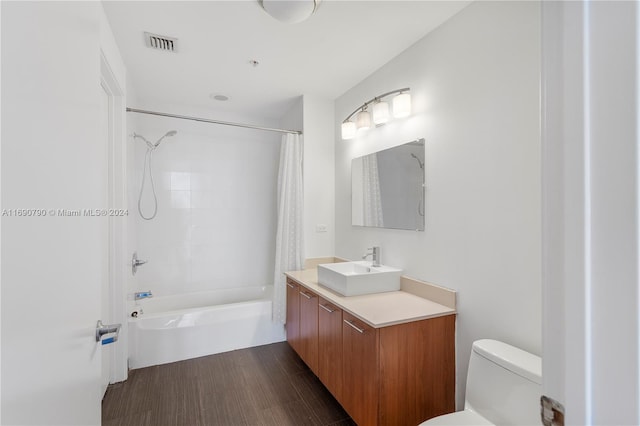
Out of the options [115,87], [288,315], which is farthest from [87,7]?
[288,315]

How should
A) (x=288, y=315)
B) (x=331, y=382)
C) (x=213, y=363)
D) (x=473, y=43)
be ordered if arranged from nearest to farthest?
(x=473, y=43) < (x=331, y=382) < (x=213, y=363) < (x=288, y=315)

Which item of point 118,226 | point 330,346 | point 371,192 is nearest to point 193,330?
point 118,226

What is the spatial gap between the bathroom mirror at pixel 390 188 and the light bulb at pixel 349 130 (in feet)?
0.73

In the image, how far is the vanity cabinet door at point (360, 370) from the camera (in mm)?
1514

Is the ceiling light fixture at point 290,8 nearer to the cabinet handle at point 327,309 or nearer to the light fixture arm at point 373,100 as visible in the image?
the light fixture arm at point 373,100

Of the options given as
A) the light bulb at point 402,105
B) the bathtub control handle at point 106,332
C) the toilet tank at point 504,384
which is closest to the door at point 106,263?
the bathtub control handle at point 106,332

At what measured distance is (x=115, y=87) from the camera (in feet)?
7.01

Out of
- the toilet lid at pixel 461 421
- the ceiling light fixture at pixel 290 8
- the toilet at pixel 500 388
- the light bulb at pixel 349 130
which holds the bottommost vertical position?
the toilet lid at pixel 461 421

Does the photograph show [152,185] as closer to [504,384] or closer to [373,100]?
[373,100]

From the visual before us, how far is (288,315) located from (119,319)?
53.7 inches

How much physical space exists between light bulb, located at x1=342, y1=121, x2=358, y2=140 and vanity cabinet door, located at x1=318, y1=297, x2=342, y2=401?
4.73ft

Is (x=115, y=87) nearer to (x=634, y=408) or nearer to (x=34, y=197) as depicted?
(x=34, y=197)

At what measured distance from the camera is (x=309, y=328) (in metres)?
2.28

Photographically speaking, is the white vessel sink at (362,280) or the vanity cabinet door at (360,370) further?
the white vessel sink at (362,280)
